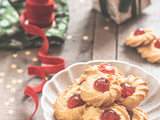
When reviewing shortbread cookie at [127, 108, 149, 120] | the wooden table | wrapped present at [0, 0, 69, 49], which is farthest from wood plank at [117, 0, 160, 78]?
shortbread cookie at [127, 108, 149, 120]

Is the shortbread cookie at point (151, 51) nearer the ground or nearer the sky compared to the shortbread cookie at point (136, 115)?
nearer the sky

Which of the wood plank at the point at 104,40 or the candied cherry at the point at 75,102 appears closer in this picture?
the candied cherry at the point at 75,102

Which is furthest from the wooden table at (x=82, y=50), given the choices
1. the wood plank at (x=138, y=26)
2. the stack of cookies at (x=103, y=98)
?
the stack of cookies at (x=103, y=98)

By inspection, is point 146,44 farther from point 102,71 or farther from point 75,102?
point 75,102

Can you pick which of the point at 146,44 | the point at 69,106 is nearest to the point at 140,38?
Result: the point at 146,44

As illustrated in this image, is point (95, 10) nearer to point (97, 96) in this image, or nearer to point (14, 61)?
point (14, 61)

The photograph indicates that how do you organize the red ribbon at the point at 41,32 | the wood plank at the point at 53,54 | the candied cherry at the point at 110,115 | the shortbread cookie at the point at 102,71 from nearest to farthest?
1. the candied cherry at the point at 110,115
2. the shortbread cookie at the point at 102,71
3. the wood plank at the point at 53,54
4. the red ribbon at the point at 41,32

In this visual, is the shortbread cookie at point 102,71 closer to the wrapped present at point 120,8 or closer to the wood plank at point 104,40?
the wood plank at point 104,40

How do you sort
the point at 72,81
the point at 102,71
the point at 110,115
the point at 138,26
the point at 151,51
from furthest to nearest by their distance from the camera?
the point at 138,26 → the point at 151,51 → the point at 72,81 → the point at 102,71 → the point at 110,115
